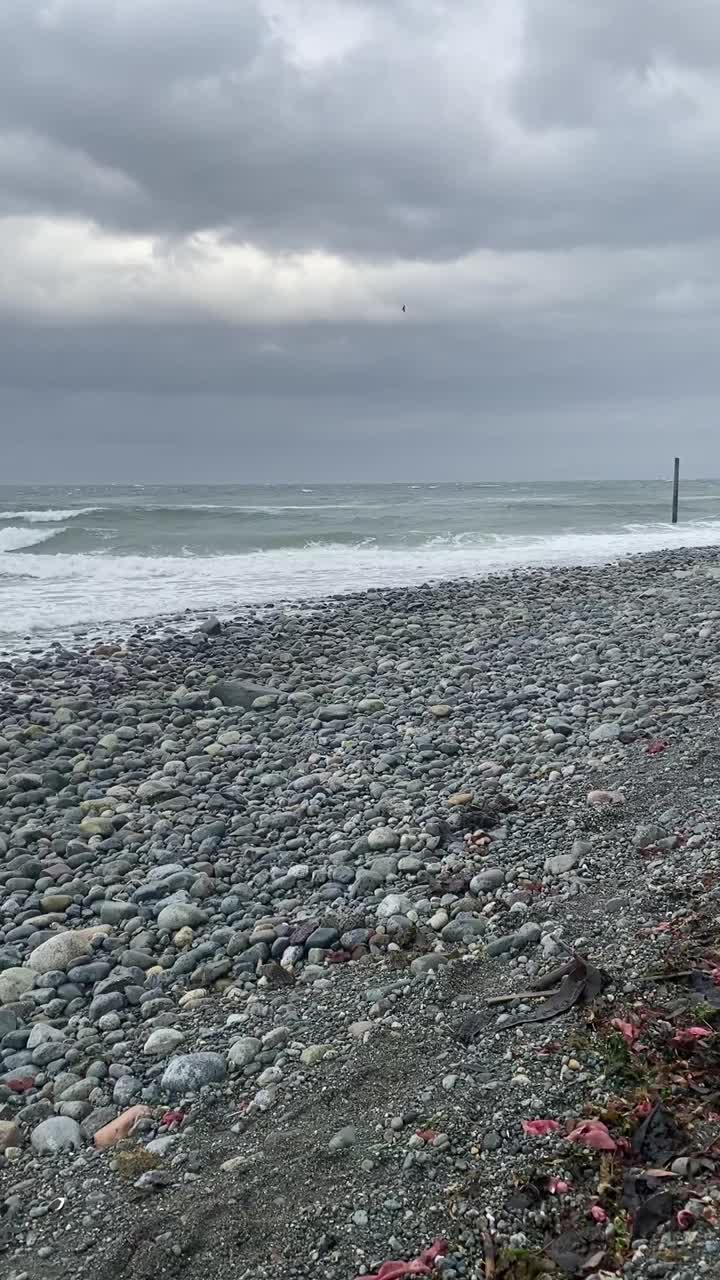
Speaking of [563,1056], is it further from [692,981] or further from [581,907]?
[581,907]

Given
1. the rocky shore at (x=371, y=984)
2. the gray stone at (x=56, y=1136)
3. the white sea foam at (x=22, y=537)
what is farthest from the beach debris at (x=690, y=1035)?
the white sea foam at (x=22, y=537)

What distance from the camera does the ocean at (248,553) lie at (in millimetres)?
15812

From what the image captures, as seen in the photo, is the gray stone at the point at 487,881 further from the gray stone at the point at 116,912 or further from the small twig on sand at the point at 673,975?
the gray stone at the point at 116,912

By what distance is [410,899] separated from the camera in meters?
4.48

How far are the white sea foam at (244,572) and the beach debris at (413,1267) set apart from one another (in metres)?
11.8

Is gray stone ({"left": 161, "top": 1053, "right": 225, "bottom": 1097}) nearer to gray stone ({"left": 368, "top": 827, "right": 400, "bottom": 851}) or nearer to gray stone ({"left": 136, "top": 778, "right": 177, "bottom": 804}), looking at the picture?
gray stone ({"left": 368, "top": 827, "right": 400, "bottom": 851})

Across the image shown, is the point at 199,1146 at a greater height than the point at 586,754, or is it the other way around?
the point at 586,754

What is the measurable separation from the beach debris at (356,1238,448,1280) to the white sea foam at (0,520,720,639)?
38.7 feet

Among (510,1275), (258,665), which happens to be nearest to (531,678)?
(258,665)

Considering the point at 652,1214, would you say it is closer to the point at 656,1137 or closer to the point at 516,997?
the point at 656,1137

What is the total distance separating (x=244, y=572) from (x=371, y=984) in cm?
1774

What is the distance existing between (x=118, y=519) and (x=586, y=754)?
3562cm

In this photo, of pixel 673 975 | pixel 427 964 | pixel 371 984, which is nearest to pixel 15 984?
pixel 371 984

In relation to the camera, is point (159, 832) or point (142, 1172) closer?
point (142, 1172)
